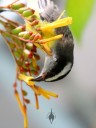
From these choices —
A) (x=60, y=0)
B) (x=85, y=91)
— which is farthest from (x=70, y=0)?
(x=85, y=91)

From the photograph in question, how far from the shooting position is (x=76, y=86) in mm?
825

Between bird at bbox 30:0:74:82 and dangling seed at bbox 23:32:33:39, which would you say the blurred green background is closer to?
bird at bbox 30:0:74:82

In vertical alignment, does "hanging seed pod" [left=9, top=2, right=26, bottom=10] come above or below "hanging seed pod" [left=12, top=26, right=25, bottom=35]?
above

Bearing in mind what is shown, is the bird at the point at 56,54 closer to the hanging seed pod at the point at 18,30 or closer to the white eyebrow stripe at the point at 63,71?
the white eyebrow stripe at the point at 63,71

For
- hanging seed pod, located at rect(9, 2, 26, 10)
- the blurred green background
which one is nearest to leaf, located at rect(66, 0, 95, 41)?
the blurred green background

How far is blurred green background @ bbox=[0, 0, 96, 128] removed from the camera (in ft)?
2.65

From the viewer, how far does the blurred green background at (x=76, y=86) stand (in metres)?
0.81

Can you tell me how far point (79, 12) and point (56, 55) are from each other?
139 mm

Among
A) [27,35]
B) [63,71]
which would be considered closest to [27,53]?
[27,35]

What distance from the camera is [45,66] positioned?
804mm

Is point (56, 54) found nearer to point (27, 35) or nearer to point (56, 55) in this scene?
point (56, 55)

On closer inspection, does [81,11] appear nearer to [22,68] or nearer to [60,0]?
[60,0]

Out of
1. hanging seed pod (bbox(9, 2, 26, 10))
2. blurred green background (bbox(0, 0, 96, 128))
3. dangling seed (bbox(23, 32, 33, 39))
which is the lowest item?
blurred green background (bbox(0, 0, 96, 128))

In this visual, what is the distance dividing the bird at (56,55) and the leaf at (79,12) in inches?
0.9
